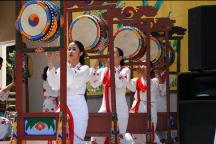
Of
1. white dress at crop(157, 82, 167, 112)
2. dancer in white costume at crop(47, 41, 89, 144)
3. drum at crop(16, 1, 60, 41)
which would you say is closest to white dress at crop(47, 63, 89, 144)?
dancer in white costume at crop(47, 41, 89, 144)

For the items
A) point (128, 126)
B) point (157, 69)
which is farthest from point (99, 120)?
point (157, 69)

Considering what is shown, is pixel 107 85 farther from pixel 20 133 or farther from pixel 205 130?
pixel 205 130

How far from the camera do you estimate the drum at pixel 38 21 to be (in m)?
3.99

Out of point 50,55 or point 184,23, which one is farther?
point 184,23

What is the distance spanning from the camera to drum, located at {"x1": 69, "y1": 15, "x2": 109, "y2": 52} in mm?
5156

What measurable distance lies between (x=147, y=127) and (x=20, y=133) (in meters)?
2.51

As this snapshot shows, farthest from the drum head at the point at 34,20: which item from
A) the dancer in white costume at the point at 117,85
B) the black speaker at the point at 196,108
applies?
the dancer in white costume at the point at 117,85

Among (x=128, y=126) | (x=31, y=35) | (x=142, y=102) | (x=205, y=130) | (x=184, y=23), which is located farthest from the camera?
(x=184, y=23)

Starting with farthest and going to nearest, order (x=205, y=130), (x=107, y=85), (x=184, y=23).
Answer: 1. (x=184, y=23)
2. (x=107, y=85)
3. (x=205, y=130)

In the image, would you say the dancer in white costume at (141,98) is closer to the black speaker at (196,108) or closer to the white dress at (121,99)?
the white dress at (121,99)

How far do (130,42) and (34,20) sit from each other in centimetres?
235

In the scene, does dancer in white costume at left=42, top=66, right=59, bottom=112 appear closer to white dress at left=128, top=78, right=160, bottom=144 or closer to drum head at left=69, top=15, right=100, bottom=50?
white dress at left=128, top=78, right=160, bottom=144

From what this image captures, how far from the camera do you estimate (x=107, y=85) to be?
18.9ft

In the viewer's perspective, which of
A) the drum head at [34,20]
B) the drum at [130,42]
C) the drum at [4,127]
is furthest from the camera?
the drum at [130,42]
